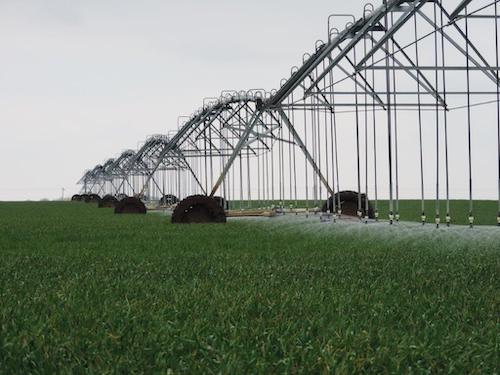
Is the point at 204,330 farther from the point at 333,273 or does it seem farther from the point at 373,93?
the point at 373,93

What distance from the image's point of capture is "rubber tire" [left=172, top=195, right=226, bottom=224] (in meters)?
21.5

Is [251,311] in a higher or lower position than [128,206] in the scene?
lower

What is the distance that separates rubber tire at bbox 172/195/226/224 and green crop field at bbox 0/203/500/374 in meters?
10.7

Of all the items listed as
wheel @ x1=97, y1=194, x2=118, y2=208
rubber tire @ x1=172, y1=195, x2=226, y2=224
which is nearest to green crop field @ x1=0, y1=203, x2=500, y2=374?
rubber tire @ x1=172, y1=195, x2=226, y2=224

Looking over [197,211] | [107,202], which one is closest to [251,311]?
[197,211]

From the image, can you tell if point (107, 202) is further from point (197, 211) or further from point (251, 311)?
point (251, 311)

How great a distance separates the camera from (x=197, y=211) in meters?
21.8

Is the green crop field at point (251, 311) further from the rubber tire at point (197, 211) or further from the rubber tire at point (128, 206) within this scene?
the rubber tire at point (128, 206)

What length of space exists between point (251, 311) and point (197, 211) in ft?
53.3

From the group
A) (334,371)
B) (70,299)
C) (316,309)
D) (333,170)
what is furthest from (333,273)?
(333,170)

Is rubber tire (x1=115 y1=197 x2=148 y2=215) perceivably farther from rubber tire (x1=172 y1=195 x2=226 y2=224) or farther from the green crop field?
the green crop field

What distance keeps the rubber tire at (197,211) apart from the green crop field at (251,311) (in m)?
10.7

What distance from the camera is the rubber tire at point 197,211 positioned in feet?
70.7

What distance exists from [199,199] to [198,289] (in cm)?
1511
